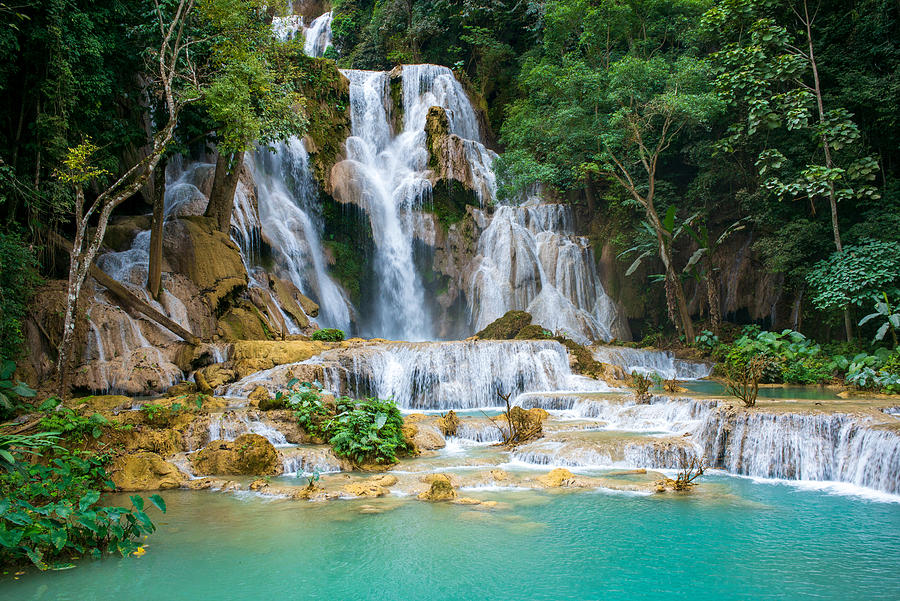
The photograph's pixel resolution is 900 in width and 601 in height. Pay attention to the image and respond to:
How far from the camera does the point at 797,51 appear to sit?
47.3 ft

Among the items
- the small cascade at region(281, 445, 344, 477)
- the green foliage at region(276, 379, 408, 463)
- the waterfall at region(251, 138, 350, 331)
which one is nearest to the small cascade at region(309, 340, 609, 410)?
the green foliage at region(276, 379, 408, 463)

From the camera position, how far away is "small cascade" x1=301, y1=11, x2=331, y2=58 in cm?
3397

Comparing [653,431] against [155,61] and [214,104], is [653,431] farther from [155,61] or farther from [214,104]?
[155,61]

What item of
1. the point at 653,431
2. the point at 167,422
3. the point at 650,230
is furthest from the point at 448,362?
the point at 650,230

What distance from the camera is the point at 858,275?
12.4 metres

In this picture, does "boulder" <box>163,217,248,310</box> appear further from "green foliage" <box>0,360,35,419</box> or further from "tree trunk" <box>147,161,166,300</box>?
"green foliage" <box>0,360,35,419</box>

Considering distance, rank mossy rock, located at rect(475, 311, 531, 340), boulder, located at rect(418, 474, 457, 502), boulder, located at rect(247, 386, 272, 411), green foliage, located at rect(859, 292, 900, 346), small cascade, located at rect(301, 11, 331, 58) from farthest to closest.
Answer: small cascade, located at rect(301, 11, 331, 58) → mossy rock, located at rect(475, 311, 531, 340) → green foliage, located at rect(859, 292, 900, 346) → boulder, located at rect(247, 386, 272, 411) → boulder, located at rect(418, 474, 457, 502)

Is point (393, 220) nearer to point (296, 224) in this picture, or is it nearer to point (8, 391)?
point (296, 224)

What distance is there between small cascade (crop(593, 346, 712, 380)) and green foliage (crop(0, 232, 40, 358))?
1273cm

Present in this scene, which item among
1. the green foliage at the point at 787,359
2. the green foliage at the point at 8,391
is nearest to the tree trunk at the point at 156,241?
the green foliage at the point at 8,391

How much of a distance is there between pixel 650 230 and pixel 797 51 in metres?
5.91

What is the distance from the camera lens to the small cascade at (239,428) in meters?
8.34

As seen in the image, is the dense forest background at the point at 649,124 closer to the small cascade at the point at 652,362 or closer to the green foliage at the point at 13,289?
the green foliage at the point at 13,289

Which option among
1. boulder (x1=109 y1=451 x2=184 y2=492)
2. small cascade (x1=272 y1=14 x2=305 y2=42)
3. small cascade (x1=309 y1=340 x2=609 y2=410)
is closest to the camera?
boulder (x1=109 y1=451 x2=184 y2=492)
